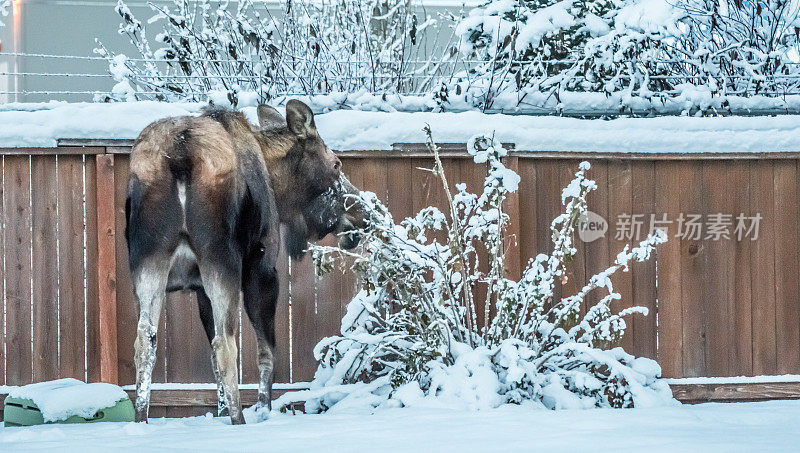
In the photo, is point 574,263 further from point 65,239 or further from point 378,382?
point 65,239

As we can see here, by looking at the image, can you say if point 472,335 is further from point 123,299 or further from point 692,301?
point 123,299

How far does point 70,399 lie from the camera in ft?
16.6

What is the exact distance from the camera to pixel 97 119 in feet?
20.2

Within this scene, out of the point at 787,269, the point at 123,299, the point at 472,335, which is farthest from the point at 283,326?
the point at 787,269

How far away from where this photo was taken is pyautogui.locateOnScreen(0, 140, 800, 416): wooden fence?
6211 mm

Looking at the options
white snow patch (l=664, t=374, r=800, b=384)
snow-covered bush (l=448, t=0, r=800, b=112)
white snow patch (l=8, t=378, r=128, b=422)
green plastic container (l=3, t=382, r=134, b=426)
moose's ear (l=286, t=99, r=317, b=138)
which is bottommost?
white snow patch (l=664, t=374, r=800, b=384)

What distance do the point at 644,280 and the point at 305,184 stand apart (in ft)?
7.79

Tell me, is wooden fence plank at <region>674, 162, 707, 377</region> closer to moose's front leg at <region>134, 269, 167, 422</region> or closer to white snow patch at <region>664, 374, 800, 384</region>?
white snow patch at <region>664, 374, 800, 384</region>

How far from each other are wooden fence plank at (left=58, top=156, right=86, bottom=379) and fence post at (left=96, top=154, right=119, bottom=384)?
177mm

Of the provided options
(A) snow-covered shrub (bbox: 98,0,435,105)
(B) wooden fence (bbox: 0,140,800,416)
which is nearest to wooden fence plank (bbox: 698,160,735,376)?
(B) wooden fence (bbox: 0,140,800,416)

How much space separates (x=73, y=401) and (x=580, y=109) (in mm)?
3734

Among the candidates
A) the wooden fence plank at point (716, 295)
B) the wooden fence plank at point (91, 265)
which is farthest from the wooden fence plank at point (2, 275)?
the wooden fence plank at point (716, 295)

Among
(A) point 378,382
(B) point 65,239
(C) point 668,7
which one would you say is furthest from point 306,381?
(C) point 668,7

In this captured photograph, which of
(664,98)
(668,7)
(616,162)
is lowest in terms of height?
(616,162)
